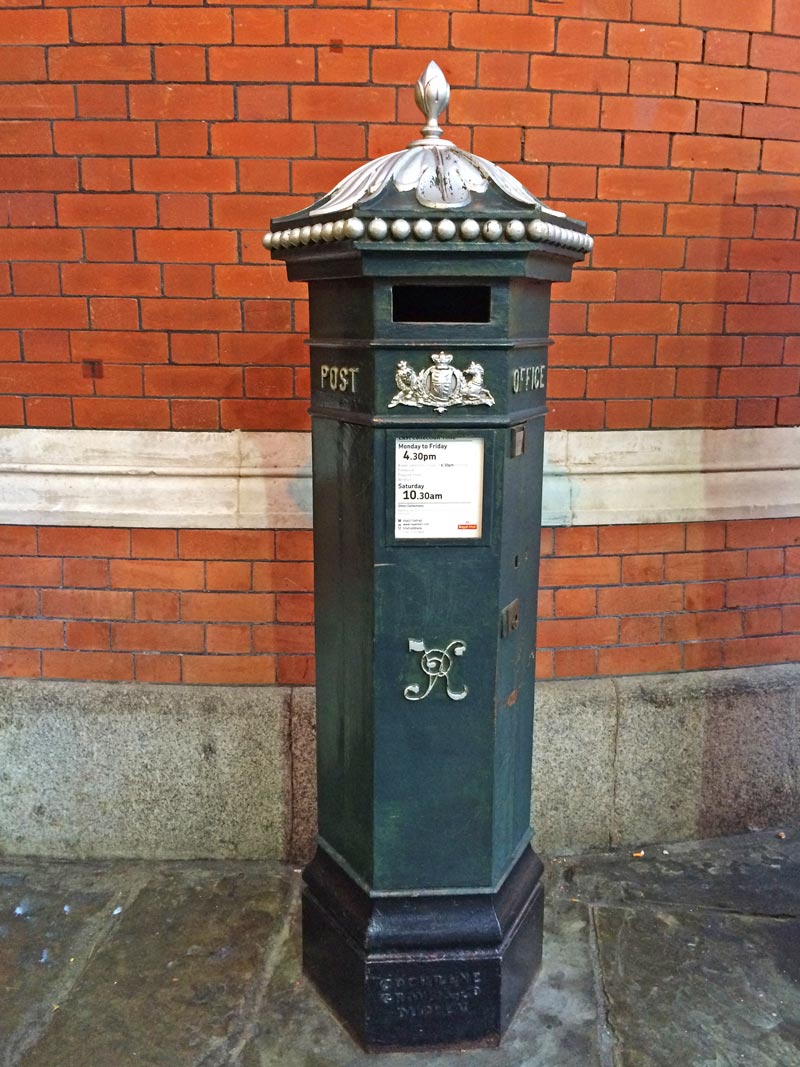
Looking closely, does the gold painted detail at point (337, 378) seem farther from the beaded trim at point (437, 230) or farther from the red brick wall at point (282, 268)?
the red brick wall at point (282, 268)

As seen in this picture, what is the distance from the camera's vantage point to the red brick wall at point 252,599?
136 inches

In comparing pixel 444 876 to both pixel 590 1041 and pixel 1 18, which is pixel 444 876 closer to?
pixel 590 1041

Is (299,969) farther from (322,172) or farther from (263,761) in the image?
(322,172)

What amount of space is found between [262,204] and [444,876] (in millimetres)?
2400

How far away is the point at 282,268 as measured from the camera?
10.6ft

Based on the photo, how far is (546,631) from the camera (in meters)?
3.57

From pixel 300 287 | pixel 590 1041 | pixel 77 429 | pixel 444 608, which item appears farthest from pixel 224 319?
pixel 590 1041

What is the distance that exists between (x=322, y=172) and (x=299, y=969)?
2.81m

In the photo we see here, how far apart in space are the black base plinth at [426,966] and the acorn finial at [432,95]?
7.11 ft

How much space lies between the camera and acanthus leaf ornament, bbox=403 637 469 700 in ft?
7.80

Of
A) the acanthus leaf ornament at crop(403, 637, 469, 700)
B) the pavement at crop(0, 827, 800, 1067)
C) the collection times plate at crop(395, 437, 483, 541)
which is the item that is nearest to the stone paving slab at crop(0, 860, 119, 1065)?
the pavement at crop(0, 827, 800, 1067)

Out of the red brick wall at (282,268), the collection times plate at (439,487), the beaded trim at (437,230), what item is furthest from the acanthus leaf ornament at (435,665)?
the red brick wall at (282,268)

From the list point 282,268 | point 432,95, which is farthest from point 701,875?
point 432,95

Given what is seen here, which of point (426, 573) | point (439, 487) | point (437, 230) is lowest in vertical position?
point (426, 573)
